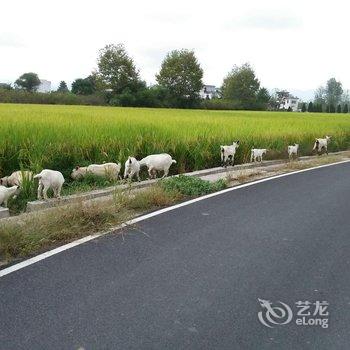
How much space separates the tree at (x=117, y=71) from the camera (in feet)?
228

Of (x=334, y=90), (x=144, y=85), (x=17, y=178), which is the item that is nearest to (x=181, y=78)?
(x=144, y=85)

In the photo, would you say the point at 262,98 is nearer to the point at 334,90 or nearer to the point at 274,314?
the point at 334,90

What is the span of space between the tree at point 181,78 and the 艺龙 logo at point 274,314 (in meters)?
64.6

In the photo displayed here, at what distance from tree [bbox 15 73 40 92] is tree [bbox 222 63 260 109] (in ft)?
120

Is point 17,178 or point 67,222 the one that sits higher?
point 17,178

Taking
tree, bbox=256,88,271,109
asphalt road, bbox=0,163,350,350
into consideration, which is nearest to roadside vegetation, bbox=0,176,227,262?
asphalt road, bbox=0,163,350,350

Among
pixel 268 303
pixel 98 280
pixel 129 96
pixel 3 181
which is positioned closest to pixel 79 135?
pixel 3 181

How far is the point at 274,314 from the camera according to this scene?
13.4ft

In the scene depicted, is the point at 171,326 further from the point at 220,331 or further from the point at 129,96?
the point at 129,96

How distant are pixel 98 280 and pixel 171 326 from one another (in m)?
1.16

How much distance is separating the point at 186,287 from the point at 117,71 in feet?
227

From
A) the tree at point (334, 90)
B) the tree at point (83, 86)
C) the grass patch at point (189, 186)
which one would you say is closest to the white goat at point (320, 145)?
the grass patch at point (189, 186)

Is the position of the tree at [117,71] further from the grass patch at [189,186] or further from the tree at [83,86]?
the grass patch at [189,186]

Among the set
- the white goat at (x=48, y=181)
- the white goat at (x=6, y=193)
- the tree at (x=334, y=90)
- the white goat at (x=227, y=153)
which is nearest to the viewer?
the white goat at (x=6, y=193)
